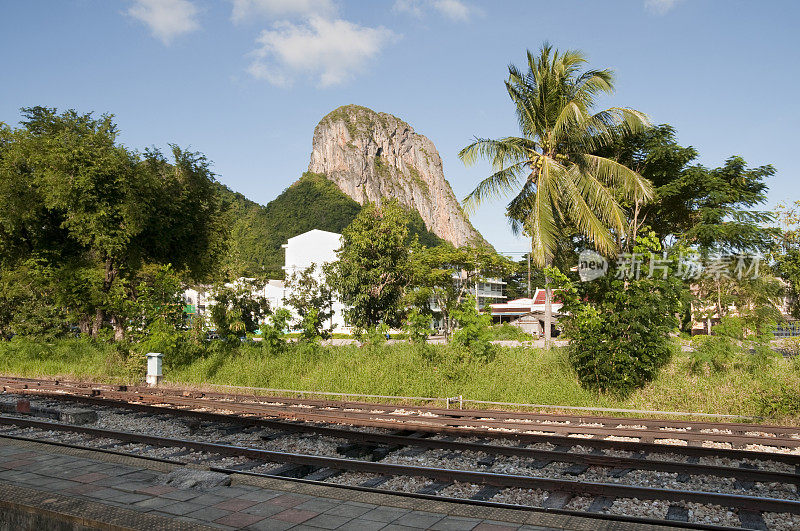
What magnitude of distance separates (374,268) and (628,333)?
12724mm

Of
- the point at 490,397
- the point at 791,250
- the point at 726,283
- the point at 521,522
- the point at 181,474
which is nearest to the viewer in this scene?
the point at 521,522

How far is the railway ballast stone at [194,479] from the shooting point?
549cm

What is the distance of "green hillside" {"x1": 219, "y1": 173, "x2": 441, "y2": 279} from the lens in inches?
3829

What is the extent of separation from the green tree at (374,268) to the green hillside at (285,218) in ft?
215

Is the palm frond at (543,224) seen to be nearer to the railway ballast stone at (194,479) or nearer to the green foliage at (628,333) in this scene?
the green foliage at (628,333)

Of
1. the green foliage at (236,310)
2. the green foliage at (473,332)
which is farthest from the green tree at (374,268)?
the green foliage at (473,332)

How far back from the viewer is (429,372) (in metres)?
13.2

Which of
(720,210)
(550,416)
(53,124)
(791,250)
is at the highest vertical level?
(53,124)

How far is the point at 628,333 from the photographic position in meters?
11.7

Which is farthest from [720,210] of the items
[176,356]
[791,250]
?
[176,356]

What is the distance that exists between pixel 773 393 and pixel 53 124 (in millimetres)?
25689

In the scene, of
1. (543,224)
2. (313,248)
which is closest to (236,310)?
(543,224)

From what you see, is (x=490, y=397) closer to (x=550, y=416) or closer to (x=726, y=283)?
(x=550, y=416)

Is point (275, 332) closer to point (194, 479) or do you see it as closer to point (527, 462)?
point (527, 462)
